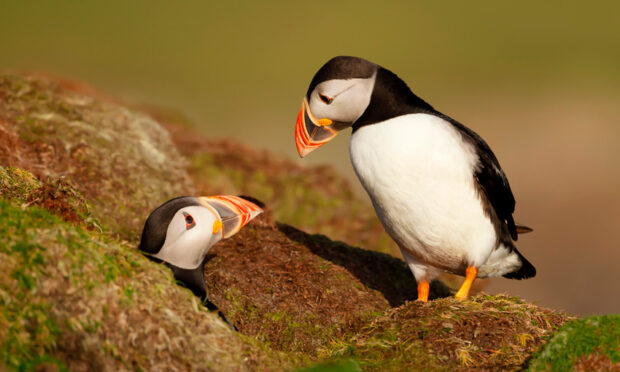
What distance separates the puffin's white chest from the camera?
6.07m

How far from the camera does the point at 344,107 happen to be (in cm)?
628

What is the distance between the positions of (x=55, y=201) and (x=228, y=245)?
2747 millimetres

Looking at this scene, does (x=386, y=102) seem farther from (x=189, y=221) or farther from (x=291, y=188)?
(x=291, y=188)

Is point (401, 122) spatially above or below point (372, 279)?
above

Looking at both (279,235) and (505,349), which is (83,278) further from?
(279,235)

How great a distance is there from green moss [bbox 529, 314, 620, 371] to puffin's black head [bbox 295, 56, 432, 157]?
260 centimetres

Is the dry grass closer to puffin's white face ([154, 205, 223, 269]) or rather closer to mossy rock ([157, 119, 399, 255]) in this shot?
mossy rock ([157, 119, 399, 255])

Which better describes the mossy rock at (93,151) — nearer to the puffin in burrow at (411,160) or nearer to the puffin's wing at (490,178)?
the puffin in burrow at (411,160)

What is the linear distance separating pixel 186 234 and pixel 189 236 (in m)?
0.03

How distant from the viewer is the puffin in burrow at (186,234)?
567 cm

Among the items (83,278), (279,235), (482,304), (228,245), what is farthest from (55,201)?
(482,304)

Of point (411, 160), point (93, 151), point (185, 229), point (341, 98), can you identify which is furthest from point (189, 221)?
point (93, 151)

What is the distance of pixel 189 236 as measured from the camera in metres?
5.79

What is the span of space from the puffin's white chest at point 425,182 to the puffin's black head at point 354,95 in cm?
15
